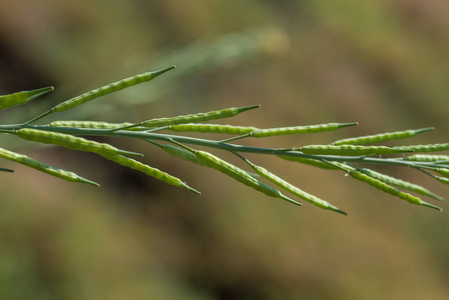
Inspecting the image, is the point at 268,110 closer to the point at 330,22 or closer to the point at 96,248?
the point at 330,22

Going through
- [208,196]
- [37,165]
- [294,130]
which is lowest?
[37,165]

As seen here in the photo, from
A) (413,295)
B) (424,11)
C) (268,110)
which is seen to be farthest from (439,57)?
(413,295)

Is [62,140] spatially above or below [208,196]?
below

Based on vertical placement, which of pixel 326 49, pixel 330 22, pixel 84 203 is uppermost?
pixel 330 22

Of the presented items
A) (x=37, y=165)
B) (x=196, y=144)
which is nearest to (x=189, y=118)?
(x=196, y=144)

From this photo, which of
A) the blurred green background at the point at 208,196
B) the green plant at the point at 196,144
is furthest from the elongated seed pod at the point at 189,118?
the blurred green background at the point at 208,196

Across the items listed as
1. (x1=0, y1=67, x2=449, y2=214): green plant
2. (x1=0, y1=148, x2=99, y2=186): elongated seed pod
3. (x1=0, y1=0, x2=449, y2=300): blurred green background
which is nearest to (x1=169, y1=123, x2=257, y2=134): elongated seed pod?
(x1=0, y1=67, x2=449, y2=214): green plant

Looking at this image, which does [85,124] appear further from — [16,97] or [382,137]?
[382,137]
